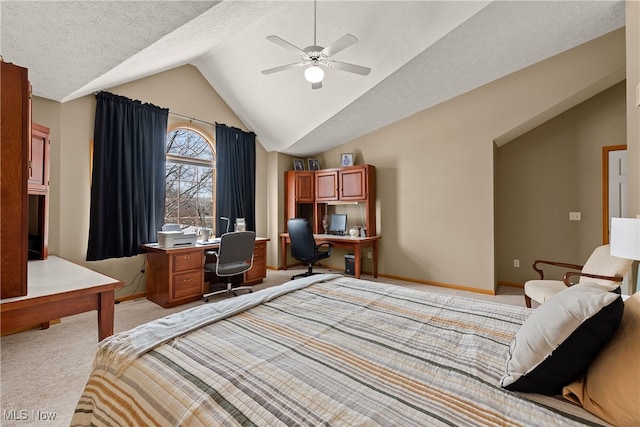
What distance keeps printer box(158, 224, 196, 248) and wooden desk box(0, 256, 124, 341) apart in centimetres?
135

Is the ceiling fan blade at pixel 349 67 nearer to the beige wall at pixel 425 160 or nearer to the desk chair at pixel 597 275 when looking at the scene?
the beige wall at pixel 425 160

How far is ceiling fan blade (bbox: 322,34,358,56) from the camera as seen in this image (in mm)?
2332

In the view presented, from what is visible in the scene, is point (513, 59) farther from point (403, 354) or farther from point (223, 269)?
point (223, 269)

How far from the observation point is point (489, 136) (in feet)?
12.8

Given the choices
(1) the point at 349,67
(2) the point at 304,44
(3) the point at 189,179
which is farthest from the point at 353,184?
(3) the point at 189,179

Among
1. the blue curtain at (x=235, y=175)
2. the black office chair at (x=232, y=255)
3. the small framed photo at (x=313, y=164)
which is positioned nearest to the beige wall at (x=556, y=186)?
the small framed photo at (x=313, y=164)

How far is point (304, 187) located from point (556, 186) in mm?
3898

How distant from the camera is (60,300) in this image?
1646 millimetres

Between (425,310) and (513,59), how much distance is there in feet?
11.1

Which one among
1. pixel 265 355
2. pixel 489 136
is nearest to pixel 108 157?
pixel 265 355

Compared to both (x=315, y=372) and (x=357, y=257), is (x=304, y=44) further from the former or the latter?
(x=315, y=372)

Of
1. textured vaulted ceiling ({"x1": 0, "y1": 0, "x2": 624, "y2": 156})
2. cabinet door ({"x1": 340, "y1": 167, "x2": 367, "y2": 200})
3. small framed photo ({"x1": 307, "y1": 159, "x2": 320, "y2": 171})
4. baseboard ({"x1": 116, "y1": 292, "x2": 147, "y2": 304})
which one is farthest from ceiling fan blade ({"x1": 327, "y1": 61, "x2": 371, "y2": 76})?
baseboard ({"x1": 116, "y1": 292, "x2": 147, "y2": 304})

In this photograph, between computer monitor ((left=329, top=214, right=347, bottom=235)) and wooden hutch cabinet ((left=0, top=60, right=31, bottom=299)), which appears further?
computer monitor ((left=329, top=214, right=347, bottom=235))

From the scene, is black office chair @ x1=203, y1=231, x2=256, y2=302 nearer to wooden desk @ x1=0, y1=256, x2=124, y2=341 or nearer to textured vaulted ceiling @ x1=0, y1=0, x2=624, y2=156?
wooden desk @ x1=0, y1=256, x2=124, y2=341
